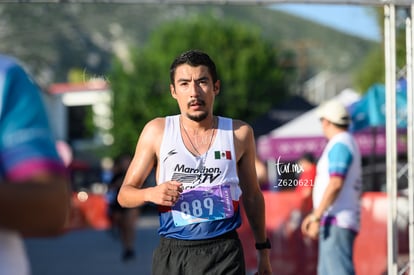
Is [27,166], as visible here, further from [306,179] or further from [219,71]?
[219,71]

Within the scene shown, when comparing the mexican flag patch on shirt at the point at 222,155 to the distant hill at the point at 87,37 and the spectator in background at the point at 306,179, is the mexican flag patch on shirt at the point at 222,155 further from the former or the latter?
the distant hill at the point at 87,37

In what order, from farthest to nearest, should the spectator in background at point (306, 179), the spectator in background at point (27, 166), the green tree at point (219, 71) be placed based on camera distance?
the green tree at point (219, 71), the spectator in background at point (306, 179), the spectator in background at point (27, 166)

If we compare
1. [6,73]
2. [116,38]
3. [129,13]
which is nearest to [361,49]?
[129,13]

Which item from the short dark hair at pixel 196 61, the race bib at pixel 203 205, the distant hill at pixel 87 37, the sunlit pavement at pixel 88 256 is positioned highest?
the distant hill at pixel 87 37

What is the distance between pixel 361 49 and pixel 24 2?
13761 centimetres

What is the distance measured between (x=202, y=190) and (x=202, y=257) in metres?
0.34

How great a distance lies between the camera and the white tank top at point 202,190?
194 inches

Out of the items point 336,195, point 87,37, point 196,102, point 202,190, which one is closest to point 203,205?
point 202,190

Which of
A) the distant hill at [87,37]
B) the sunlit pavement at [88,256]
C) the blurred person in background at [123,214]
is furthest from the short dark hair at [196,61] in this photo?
the distant hill at [87,37]

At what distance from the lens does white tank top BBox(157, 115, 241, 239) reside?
16.1 ft

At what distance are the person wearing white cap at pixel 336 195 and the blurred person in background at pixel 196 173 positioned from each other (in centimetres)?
231

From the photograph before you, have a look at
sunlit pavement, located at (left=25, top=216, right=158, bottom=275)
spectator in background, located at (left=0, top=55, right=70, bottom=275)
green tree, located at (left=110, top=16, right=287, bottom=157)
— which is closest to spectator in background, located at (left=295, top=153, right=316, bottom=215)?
spectator in background, located at (left=0, top=55, right=70, bottom=275)

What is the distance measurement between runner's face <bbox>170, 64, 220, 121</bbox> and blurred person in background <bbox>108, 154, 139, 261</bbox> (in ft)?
35.3

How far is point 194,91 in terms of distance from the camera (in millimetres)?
5004
